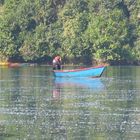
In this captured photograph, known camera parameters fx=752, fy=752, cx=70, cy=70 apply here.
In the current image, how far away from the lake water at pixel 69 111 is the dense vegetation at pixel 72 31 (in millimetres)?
50474

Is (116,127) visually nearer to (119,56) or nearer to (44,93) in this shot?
(44,93)

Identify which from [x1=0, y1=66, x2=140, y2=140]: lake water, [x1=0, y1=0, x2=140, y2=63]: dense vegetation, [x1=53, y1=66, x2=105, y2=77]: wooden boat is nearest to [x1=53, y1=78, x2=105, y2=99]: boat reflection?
[x1=0, y1=66, x2=140, y2=140]: lake water

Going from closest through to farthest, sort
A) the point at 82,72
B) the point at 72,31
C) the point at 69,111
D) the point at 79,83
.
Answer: the point at 69,111, the point at 79,83, the point at 82,72, the point at 72,31

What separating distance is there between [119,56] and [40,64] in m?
12.2

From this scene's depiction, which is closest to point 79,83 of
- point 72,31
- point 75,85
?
point 75,85

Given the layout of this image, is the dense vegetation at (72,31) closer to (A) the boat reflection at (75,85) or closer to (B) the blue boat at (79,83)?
(B) the blue boat at (79,83)

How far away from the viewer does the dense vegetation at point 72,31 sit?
112m

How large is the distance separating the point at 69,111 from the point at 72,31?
244 ft

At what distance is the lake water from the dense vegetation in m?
50.5

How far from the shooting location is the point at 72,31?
113 meters

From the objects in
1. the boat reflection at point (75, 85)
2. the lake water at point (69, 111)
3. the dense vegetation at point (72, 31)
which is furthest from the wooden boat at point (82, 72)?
the dense vegetation at point (72, 31)

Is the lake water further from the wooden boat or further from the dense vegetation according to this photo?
the dense vegetation

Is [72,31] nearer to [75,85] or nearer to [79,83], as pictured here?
[79,83]

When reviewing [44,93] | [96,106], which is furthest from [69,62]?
[96,106]
